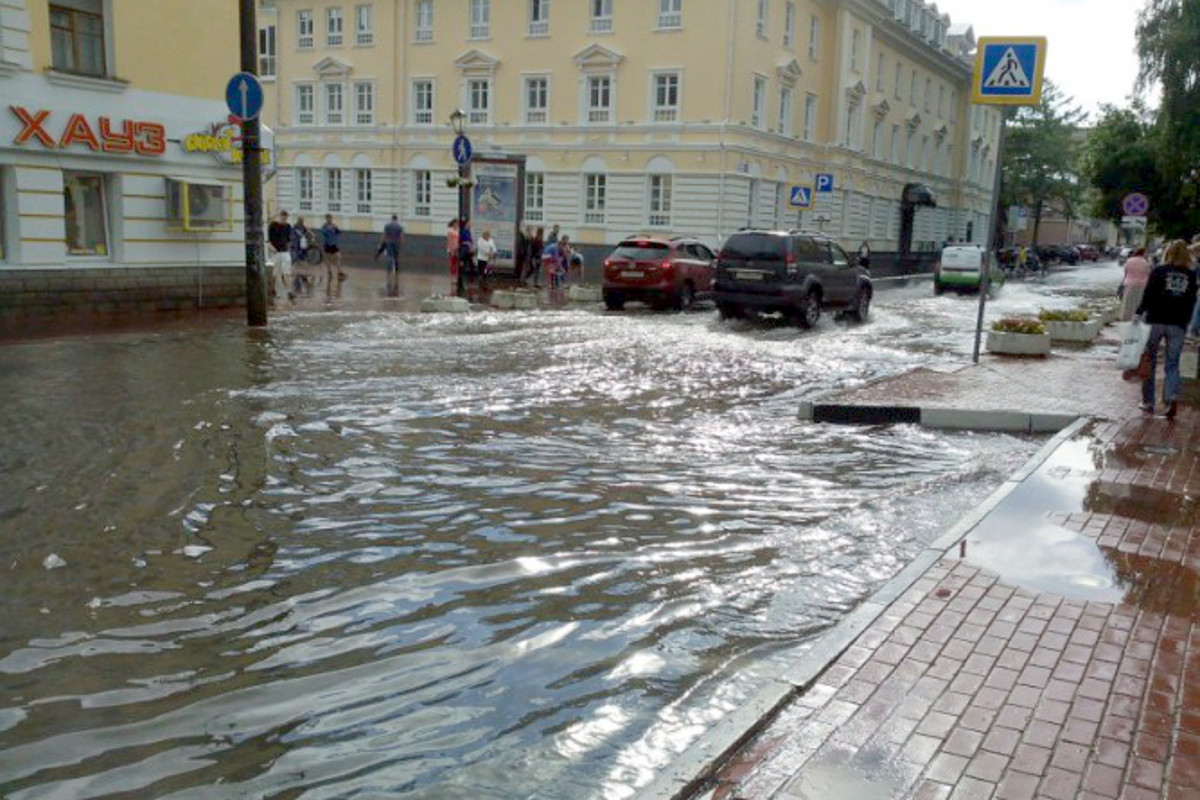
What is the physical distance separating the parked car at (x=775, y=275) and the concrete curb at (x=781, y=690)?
13.8 metres

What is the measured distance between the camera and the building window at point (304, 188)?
47594 mm

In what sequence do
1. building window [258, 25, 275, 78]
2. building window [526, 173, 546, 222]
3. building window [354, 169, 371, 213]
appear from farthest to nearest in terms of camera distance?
building window [258, 25, 275, 78] < building window [354, 169, 371, 213] < building window [526, 173, 546, 222]

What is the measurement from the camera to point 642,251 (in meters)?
23.0

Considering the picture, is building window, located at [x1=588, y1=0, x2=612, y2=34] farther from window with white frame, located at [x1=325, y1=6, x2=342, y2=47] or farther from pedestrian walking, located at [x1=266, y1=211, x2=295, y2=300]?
pedestrian walking, located at [x1=266, y1=211, x2=295, y2=300]

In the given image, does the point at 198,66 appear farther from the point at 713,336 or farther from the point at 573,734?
the point at 573,734

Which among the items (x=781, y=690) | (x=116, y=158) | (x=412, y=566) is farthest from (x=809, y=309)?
(x=781, y=690)

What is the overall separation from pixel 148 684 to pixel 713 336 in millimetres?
14563

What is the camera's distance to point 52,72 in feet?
53.7

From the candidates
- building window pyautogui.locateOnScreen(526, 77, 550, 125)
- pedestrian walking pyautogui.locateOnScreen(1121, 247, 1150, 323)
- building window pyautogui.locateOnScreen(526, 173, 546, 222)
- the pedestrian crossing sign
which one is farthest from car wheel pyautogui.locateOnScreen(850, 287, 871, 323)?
building window pyautogui.locateOnScreen(526, 77, 550, 125)

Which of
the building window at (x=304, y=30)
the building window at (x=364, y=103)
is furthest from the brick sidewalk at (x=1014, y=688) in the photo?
the building window at (x=304, y=30)

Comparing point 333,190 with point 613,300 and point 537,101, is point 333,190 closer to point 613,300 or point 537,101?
point 537,101

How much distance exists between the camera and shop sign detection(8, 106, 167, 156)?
52.9 feet

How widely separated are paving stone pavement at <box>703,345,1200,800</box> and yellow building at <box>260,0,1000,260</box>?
29.5m

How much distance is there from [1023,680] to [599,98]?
126ft
